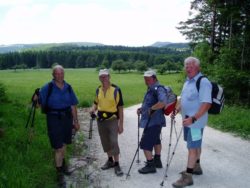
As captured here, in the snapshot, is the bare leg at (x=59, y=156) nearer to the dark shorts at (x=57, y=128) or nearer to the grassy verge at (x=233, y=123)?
the dark shorts at (x=57, y=128)

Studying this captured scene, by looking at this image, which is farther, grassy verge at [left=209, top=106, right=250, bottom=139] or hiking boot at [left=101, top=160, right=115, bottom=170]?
grassy verge at [left=209, top=106, right=250, bottom=139]

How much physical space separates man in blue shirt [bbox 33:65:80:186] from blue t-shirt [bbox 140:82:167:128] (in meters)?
1.56

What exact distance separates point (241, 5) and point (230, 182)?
14341 mm

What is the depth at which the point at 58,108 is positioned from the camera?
7188 mm

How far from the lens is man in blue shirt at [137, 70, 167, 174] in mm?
7406

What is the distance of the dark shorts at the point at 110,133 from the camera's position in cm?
782

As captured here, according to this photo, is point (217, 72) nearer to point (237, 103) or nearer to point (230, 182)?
point (237, 103)

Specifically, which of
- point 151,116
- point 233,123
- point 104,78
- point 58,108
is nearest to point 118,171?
point 151,116

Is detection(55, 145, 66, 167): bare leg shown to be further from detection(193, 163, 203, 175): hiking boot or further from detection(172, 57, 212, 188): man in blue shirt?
detection(193, 163, 203, 175): hiking boot

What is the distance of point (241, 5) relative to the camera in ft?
63.2

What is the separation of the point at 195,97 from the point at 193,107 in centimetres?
20

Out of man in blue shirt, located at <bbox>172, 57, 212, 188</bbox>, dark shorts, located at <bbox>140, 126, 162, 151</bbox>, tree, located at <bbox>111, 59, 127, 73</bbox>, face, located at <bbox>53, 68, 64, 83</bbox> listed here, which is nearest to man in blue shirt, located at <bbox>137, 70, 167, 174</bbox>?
dark shorts, located at <bbox>140, 126, 162, 151</bbox>

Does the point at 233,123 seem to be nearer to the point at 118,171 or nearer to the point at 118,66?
the point at 118,171

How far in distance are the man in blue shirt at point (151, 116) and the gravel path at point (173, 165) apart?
1.35ft
